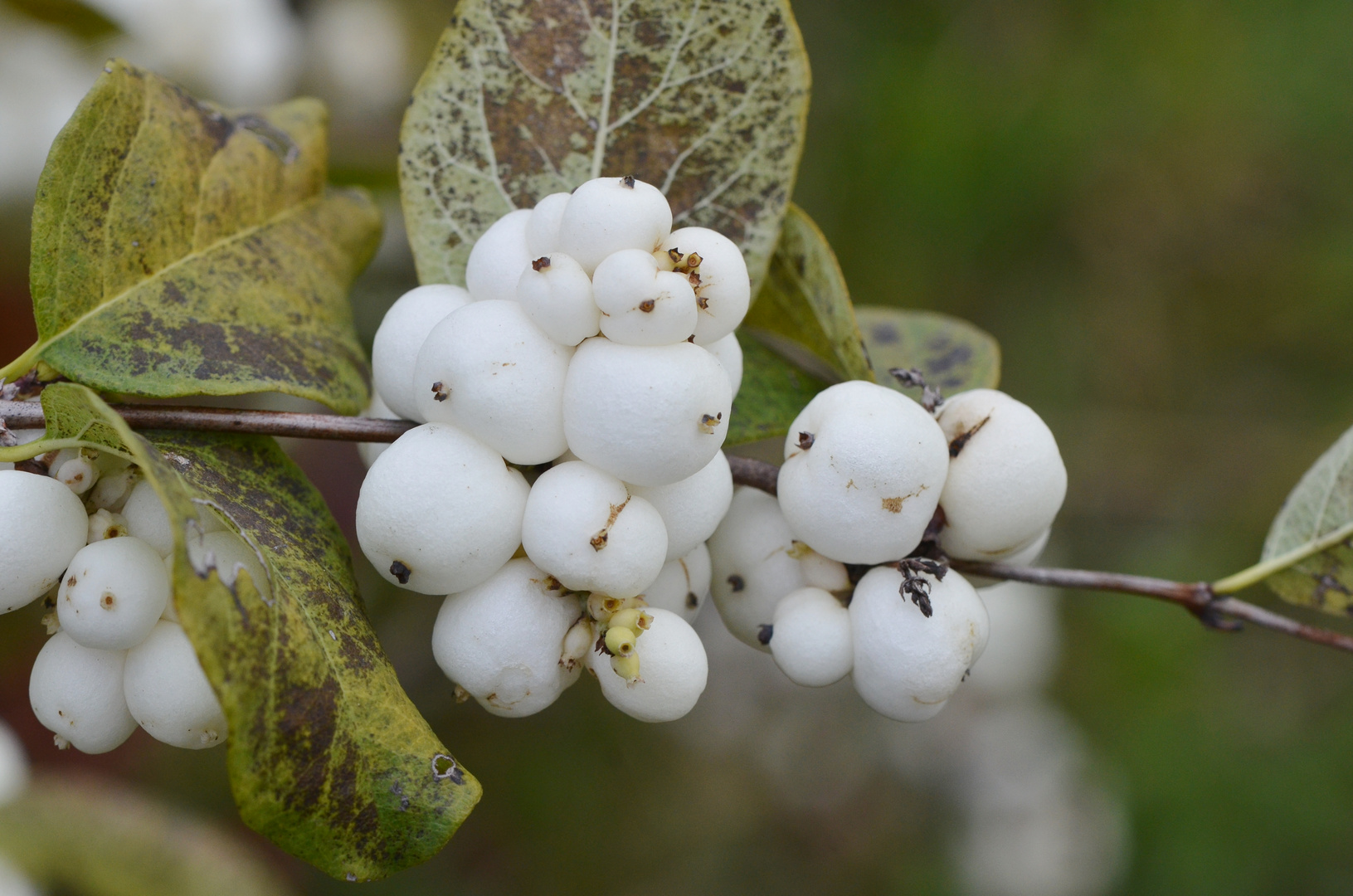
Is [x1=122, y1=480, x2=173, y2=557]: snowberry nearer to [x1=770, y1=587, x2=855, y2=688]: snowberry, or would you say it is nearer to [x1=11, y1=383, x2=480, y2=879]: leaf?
[x1=11, y1=383, x2=480, y2=879]: leaf

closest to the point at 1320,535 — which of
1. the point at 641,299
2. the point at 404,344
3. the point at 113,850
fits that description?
the point at 641,299

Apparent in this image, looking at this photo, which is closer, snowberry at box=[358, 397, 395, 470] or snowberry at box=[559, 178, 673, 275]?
snowberry at box=[559, 178, 673, 275]

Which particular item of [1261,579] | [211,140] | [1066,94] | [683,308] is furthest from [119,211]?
[1066,94]

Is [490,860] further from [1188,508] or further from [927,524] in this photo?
[1188,508]

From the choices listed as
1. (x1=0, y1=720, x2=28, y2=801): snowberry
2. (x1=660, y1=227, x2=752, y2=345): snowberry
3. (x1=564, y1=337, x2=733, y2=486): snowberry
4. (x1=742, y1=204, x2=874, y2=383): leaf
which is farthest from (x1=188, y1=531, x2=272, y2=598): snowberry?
(x1=0, y1=720, x2=28, y2=801): snowberry

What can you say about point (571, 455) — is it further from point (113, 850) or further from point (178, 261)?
point (113, 850)

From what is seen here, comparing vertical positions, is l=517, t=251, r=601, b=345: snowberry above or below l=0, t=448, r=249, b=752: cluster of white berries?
above

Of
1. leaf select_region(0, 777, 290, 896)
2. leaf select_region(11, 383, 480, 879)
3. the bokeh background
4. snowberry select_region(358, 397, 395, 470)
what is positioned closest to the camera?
leaf select_region(11, 383, 480, 879)
